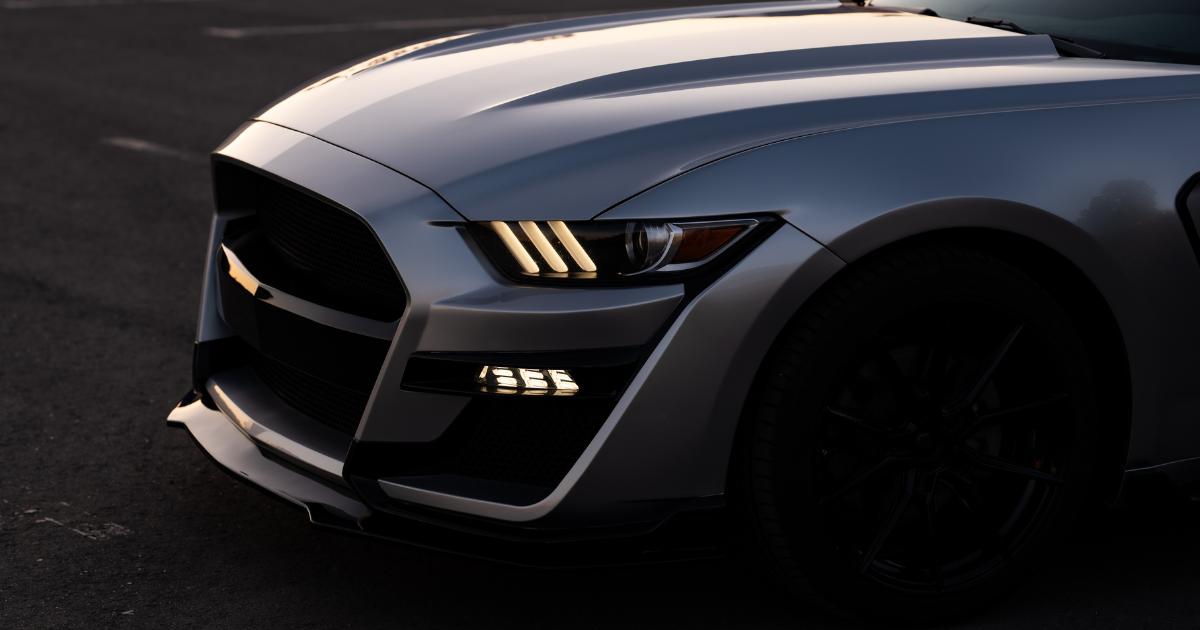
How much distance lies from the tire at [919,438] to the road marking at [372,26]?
10.0 metres

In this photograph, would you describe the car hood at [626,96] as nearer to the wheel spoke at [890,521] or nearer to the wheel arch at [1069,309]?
the wheel arch at [1069,309]

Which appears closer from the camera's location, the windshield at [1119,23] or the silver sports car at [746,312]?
the silver sports car at [746,312]

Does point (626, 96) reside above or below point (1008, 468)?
above

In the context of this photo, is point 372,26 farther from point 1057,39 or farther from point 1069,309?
point 1069,309

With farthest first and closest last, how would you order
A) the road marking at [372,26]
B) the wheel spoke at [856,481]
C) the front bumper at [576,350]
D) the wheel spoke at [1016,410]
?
the road marking at [372,26] → the wheel spoke at [1016,410] → the wheel spoke at [856,481] → the front bumper at [576,350]

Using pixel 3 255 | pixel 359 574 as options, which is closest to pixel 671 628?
pixel 359 574

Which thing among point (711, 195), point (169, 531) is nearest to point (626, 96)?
point (711, 195)

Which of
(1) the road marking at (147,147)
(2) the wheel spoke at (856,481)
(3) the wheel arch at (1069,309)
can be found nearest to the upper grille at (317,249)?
(3) the wheel arch at (1069,309)

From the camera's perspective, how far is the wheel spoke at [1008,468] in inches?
129

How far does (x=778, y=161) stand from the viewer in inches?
119

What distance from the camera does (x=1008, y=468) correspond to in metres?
3.29

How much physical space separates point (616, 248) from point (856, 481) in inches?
27.8

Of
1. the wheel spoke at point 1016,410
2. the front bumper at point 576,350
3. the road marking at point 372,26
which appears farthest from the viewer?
the road marking at point 372,26

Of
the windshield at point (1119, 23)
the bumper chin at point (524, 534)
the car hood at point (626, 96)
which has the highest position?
the windshield at point (1119, 23)
